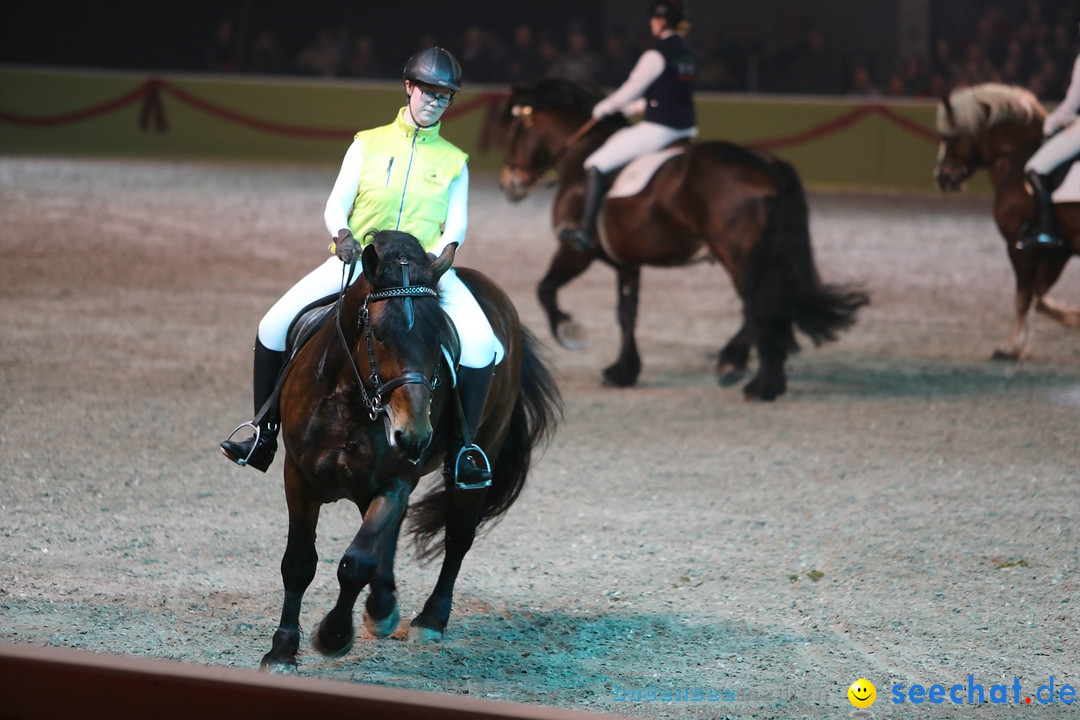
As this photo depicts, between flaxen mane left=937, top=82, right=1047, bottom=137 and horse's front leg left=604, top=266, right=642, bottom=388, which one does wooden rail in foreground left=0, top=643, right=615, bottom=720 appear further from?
flaxen mane left=937, top=82, right=1047, bottom=137

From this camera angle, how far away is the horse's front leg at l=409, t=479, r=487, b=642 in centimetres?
454

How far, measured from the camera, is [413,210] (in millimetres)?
4262

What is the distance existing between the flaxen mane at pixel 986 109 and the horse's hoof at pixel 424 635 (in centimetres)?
772

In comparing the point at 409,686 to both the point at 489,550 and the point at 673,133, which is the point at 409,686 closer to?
the point at 489,550

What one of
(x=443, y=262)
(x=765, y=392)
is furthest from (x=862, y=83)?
(x=443, y=262)

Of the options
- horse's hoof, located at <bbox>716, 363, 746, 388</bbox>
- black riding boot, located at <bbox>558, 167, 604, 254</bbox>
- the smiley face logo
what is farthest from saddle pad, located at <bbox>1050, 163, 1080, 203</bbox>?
the smiley face logo

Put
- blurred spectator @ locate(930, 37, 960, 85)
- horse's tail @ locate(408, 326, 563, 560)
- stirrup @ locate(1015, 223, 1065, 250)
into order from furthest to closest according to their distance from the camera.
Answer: blurred spectator @ locate(930, 37, 960, 85) < stirrup @ locate(1015, 223, 1065, 250) < horse's tail @ locate(408, 326, 563, 560)

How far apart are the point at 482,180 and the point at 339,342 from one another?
17.2 metres

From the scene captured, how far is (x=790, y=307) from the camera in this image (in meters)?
8.62

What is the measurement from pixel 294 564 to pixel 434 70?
1.68 meters

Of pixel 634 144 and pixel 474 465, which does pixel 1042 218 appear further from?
pixel 474 465

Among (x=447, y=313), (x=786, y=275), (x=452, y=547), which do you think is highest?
(x=447, y=313)

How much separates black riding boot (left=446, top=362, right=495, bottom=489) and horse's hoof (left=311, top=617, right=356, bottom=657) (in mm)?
643

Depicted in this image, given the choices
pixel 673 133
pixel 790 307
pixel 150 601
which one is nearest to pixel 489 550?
pixel 150 601
